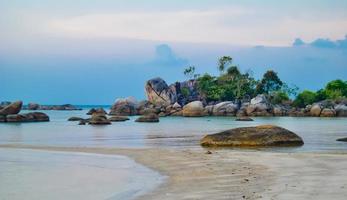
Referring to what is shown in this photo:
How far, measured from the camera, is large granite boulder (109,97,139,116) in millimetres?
116250

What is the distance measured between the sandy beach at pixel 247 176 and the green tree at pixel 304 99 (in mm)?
103528

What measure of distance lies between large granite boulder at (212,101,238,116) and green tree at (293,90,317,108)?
19.5 m

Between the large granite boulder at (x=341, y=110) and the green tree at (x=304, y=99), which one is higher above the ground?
the green tree at (x=304, y=99)

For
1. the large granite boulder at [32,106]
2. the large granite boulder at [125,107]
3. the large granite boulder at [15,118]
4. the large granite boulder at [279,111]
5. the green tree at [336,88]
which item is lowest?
the large granite boulder at [15,118]

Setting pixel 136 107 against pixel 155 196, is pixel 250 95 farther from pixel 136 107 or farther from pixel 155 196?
pixel 155 196


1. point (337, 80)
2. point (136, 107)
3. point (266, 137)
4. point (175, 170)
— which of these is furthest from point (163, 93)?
point (175, 170)

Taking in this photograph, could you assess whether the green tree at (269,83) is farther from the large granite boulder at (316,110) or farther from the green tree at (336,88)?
the large granite boulder at (316,110)

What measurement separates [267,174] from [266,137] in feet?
40.1

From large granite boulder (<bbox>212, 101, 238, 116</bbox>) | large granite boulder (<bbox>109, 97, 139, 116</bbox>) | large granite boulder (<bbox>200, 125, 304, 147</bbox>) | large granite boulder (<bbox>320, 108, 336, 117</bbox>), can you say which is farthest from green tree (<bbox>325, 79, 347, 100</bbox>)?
large granite boulder (<bbox>200, 125, 304, 147</bbox>)

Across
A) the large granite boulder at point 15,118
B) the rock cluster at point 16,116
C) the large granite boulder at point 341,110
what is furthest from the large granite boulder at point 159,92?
the large granite boulder at point 15,118

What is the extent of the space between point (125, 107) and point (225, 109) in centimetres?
2209

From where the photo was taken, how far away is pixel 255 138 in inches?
1089

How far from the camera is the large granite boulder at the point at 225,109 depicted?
11044 centimetres

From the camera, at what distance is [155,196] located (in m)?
12.7
